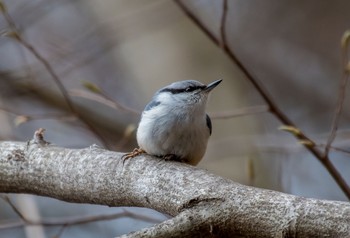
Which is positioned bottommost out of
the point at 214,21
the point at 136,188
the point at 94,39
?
the point at 136,188

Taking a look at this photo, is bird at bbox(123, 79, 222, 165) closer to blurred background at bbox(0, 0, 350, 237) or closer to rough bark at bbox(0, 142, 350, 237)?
rough bark at bbox(0, 142, 350, 237)

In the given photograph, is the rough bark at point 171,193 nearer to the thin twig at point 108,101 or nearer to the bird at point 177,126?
the bird at point 177,126

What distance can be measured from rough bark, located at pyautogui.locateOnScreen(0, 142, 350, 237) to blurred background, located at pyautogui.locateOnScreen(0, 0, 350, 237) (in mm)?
1871

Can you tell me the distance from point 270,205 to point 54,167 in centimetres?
98

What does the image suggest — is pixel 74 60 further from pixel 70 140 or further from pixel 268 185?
pixel 268 185

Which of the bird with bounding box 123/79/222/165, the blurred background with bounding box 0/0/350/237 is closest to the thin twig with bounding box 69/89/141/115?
the bird with bounding box 123/79/222/165

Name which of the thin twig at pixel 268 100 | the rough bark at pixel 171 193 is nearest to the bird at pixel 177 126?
the rough bark at pixel 171 193

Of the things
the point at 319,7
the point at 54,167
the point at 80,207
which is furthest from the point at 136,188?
the point at 319,7

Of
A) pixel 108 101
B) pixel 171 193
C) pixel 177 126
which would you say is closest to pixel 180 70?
pixel 108 101

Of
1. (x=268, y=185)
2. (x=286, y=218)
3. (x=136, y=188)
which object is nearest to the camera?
(x=286, y=218)

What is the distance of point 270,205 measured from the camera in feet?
5.28

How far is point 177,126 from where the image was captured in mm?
2531

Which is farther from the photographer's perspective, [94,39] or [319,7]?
[319,7]

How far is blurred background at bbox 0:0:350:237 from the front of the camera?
4.48 meters
